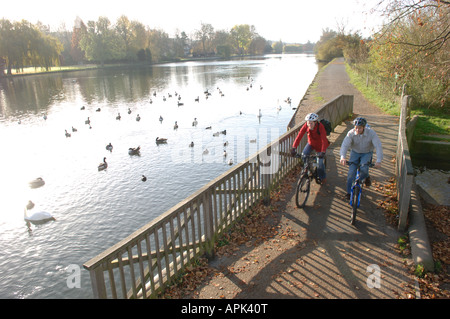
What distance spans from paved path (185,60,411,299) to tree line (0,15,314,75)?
87.6 meters

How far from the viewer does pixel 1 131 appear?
2811 centimetres

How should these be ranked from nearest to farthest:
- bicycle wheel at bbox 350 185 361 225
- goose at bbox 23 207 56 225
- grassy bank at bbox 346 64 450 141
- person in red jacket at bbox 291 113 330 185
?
bicycle wheel at bbox 350 185 361 225, person in red jacket at bbox 291 113 330 185, goose at bbox 23 207 56 225, grassy bank at bbox 346 64 450 141

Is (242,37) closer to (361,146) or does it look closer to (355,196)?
(361,146)

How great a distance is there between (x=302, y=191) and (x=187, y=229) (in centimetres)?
353

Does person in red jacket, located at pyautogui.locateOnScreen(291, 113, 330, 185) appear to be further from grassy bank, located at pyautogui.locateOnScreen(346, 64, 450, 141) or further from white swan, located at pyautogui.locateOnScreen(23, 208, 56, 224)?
white swan, located at pyautogui.locateOnScreen(23, 208, 56, 224)

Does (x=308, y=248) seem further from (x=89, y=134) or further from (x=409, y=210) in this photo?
(x=89, y=134)

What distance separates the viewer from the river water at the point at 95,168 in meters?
10.5

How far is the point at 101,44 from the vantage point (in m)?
97.3

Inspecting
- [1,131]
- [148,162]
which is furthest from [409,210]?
[1,131]

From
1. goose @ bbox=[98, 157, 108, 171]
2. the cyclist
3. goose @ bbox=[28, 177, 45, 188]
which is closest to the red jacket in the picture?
the cyclist

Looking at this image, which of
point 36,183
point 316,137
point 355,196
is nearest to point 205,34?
point 36,183

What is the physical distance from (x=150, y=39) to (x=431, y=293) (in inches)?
5021

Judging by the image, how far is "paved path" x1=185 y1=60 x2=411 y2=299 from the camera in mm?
5270
